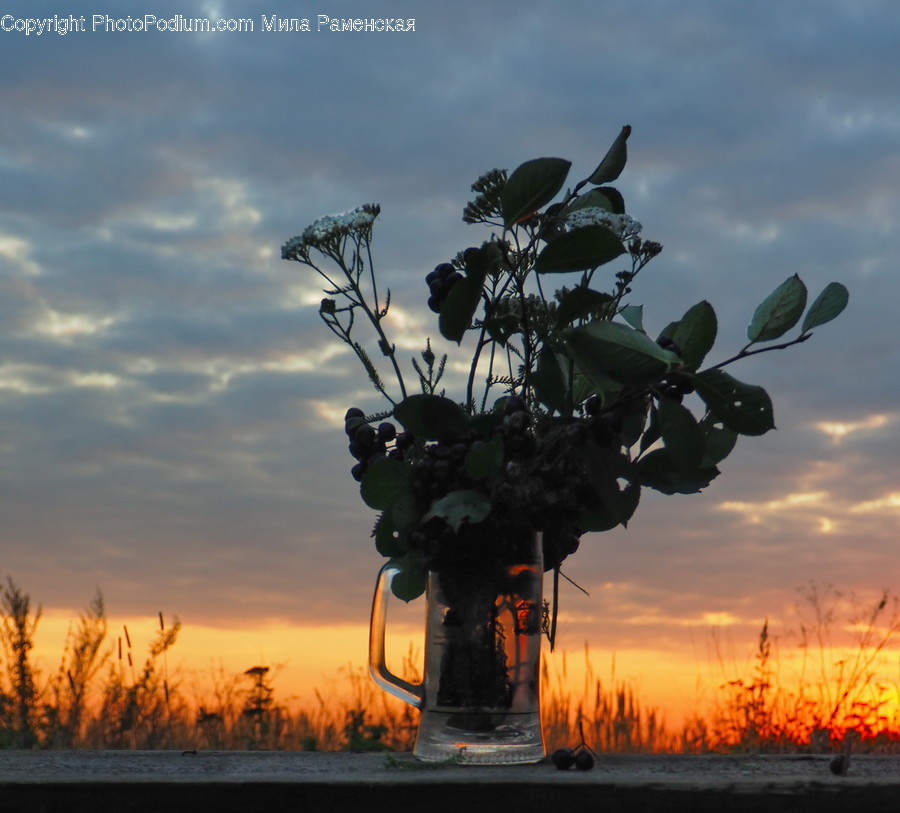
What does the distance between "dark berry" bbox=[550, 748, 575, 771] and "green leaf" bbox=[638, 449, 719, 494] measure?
0.45 metres

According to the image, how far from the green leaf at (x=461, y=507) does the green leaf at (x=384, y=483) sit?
0.37 ft

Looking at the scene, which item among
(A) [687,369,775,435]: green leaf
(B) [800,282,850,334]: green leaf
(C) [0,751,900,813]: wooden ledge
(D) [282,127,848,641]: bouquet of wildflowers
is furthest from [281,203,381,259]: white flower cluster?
(C) [0,751,900,813]: wooden ledge

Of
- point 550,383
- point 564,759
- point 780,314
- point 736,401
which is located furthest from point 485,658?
point 780,314

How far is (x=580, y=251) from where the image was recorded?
156 cm

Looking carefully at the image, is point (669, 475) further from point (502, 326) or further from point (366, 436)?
point (366, 436)

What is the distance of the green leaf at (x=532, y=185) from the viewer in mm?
1522

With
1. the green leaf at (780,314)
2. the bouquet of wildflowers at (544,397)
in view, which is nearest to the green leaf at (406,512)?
the bouquet of wildflowers at (544,397)

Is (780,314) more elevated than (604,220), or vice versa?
(604,220)

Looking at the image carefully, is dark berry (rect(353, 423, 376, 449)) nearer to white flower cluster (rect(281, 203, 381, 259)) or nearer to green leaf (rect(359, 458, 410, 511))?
green leaf (rect(359, 458, 410, 511))

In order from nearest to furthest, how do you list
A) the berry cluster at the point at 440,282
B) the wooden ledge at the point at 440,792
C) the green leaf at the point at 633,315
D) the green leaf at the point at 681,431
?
the wooden ledge at the point at 440,792
the green leaf at the point at 681,431
the berry cluster at the point at 440,282
the green leaf at the point at 633,315

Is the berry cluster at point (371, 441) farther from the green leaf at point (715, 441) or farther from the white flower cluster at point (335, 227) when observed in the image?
the green leaf at point (715, 441)

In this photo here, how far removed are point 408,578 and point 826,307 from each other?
0.82 metres

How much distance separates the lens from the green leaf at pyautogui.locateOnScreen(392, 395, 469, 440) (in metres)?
1.56

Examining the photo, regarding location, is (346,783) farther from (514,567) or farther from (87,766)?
(87,766)
